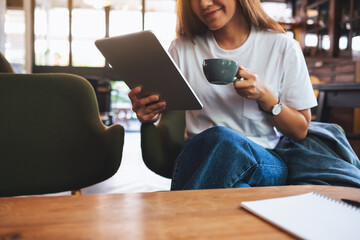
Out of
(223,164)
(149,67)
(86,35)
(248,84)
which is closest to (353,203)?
(223,164)

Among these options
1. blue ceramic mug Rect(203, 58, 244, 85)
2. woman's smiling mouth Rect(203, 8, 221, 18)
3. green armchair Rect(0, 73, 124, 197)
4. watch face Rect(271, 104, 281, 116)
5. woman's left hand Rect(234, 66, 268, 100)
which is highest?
woman's smiling mouth Rect(203, 8, 221, 18)

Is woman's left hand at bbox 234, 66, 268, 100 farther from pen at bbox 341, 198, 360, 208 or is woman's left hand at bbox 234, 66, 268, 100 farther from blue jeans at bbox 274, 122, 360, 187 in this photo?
pen at bbox 341, 198, 360, 208

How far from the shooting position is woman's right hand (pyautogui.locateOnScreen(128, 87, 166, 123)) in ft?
3.47

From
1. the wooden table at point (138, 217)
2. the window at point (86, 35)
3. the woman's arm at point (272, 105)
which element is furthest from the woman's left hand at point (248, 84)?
the window at point (86, 35)

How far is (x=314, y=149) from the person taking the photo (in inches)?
39.0

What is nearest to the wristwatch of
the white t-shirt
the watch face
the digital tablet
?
the watch face

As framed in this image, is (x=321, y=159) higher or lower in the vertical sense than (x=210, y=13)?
lower

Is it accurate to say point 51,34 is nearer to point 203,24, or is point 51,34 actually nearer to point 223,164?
point 203,24

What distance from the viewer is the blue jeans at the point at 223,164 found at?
0.78 metres

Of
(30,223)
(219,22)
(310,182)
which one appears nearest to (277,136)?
(310,182)

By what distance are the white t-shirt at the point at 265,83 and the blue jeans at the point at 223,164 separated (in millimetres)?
218

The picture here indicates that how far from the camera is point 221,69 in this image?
32.3 inches

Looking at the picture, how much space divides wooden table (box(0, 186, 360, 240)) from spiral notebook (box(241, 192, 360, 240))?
16 millimetres

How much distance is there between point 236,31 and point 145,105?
462 millimetres
